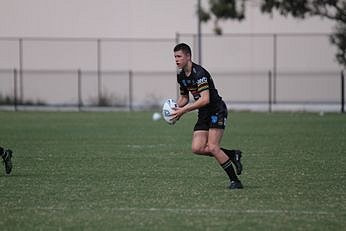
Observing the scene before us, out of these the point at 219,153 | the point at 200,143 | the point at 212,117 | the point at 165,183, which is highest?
the point at 212,117

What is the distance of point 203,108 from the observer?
1217 cm

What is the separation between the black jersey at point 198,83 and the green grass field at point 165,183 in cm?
115

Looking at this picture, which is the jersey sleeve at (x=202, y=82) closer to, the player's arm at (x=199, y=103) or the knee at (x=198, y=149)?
the player's arm at (x=199, y=103)

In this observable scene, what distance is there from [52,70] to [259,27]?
9.56 metres

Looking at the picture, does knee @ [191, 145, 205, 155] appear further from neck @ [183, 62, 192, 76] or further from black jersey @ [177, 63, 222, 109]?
neck @ [183, 62, 192, 76]

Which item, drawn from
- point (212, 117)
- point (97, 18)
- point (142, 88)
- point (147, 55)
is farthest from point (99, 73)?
point (212, 117)

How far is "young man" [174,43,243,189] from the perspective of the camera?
470 inches

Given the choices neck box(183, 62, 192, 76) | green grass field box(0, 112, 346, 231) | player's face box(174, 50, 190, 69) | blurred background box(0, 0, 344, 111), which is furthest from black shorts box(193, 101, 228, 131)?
blurred background box(0, 0, 344, 111)

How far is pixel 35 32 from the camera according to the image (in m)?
45.0

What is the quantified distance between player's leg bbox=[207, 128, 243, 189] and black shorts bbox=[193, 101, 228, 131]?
0.26 feet

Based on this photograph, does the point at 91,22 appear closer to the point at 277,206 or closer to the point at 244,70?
the point at 244,70

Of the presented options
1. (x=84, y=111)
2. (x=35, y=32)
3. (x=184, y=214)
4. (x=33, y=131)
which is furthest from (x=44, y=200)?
(x=35, y=32)

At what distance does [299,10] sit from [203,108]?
93.8 ft

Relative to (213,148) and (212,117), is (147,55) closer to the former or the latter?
(212,117)
